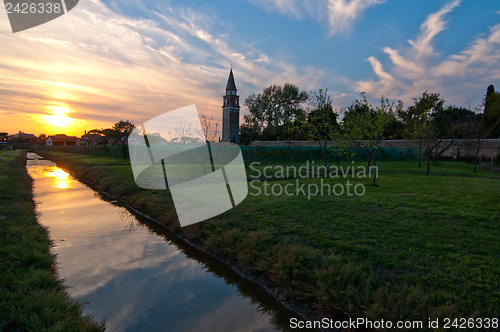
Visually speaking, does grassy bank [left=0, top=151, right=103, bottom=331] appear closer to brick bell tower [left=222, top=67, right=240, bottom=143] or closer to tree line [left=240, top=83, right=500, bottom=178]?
tree line [left=240, top=83, right=500, bottom=178]

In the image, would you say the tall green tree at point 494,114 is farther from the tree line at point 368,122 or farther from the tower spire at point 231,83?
the tower spire at point 231,83

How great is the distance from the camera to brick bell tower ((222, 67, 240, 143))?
197 feet

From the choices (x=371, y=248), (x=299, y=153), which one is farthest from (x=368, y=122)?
(x=299, y=153)

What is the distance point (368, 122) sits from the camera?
48.7ft

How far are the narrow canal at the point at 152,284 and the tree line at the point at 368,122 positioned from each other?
11.3 meters

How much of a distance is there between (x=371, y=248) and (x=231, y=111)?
5638 cm

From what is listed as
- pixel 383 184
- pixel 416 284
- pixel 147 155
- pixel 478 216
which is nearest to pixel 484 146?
pixel 383 184

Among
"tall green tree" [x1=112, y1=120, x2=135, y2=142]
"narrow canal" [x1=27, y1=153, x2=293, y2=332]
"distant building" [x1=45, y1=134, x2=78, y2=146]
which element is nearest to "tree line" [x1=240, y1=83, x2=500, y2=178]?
"narrow canal" [x1=27, y1=153, x2=293, y2=332]

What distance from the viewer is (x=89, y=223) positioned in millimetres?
10406

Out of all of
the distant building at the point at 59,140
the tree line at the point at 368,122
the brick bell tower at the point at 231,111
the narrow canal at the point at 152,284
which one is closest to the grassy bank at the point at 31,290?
the narrow canal at the point at 152,284

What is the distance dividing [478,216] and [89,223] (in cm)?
1345

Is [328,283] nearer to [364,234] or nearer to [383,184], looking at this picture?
[364,234]

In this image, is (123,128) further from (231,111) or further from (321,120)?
(321,120)

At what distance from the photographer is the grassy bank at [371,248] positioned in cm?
432
